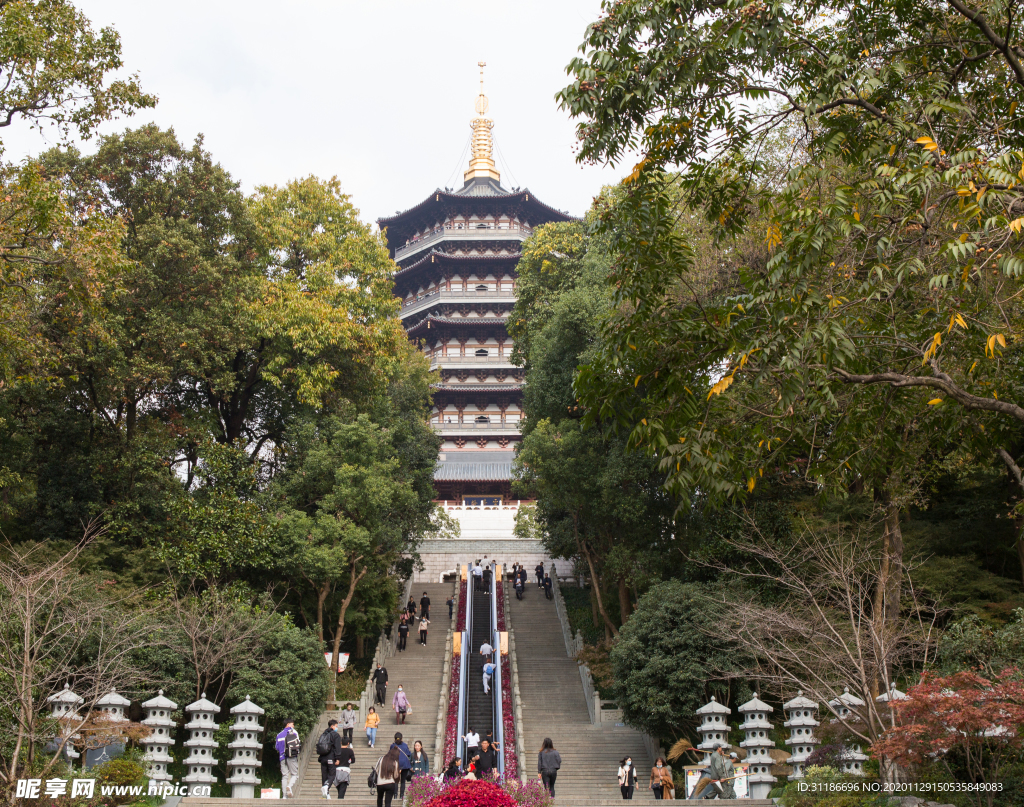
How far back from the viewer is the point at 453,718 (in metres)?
16.7

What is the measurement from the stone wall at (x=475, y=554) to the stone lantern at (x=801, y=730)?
17479mm

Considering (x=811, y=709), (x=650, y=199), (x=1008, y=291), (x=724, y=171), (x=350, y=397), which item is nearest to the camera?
(x=650, y=199)

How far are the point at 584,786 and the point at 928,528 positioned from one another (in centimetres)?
723

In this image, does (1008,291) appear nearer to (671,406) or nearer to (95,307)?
(671,406)

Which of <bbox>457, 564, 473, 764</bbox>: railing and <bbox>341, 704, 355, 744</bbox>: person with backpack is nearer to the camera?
<bbox>341, 704, 355, 744</bbox>: person with backpack

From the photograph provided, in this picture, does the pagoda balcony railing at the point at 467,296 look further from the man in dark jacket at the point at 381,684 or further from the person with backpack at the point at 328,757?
the person with backpack at the point at 328,757

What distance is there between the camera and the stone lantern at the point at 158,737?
38.0 ft

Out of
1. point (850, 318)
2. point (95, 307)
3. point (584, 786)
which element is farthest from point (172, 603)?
point (850, 318)

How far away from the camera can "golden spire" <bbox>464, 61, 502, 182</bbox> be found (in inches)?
1671

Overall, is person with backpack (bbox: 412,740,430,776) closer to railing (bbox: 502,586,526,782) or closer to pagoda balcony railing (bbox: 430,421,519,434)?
railing (bbox: 502,586,526,782)

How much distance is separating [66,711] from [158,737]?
46.2 inches

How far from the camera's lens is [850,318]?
21.7 feet

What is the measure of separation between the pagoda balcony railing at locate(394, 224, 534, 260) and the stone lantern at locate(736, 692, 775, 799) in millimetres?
30119

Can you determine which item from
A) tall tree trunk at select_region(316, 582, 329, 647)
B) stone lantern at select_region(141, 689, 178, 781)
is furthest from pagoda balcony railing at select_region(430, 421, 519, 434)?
stone lantern at select_region(141, 689, 178, 781)
